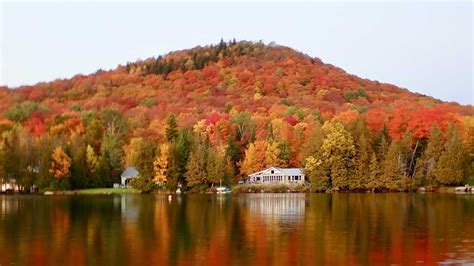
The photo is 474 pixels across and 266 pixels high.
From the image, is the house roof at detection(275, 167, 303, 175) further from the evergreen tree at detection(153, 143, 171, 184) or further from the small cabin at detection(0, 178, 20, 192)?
the small cabin at detection(0, 178, 20, 192)

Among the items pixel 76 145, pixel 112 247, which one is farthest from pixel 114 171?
pixel 112 247

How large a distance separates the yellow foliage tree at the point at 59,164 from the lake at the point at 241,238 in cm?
4414

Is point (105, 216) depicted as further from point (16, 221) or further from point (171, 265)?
point (171, 265)

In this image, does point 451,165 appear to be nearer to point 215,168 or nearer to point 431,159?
point 431,159

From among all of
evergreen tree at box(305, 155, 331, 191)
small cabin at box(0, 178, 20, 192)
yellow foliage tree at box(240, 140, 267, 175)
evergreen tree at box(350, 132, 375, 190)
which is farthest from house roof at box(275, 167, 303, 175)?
small cabin at box(0, 178, 20, 192)

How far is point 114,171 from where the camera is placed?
335ft

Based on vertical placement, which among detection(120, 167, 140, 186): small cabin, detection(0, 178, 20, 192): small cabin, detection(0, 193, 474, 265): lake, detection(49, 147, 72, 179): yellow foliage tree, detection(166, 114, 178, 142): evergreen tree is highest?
detection(166, 114, 178, 142): evergreen tree

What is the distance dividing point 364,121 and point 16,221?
204 feet

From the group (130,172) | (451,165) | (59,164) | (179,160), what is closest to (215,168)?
(179,160)

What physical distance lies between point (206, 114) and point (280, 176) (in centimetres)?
3683

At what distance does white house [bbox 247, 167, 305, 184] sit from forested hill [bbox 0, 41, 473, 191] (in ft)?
5.56

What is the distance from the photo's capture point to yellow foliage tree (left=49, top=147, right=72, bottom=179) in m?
89.8

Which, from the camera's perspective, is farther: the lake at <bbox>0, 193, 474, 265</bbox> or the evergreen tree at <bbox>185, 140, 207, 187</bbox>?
the evergreen tree at <bbox>185, 140, 207, 187</bbox>

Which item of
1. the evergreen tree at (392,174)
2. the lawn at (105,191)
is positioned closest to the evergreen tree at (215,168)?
the lawn at (105,191)
